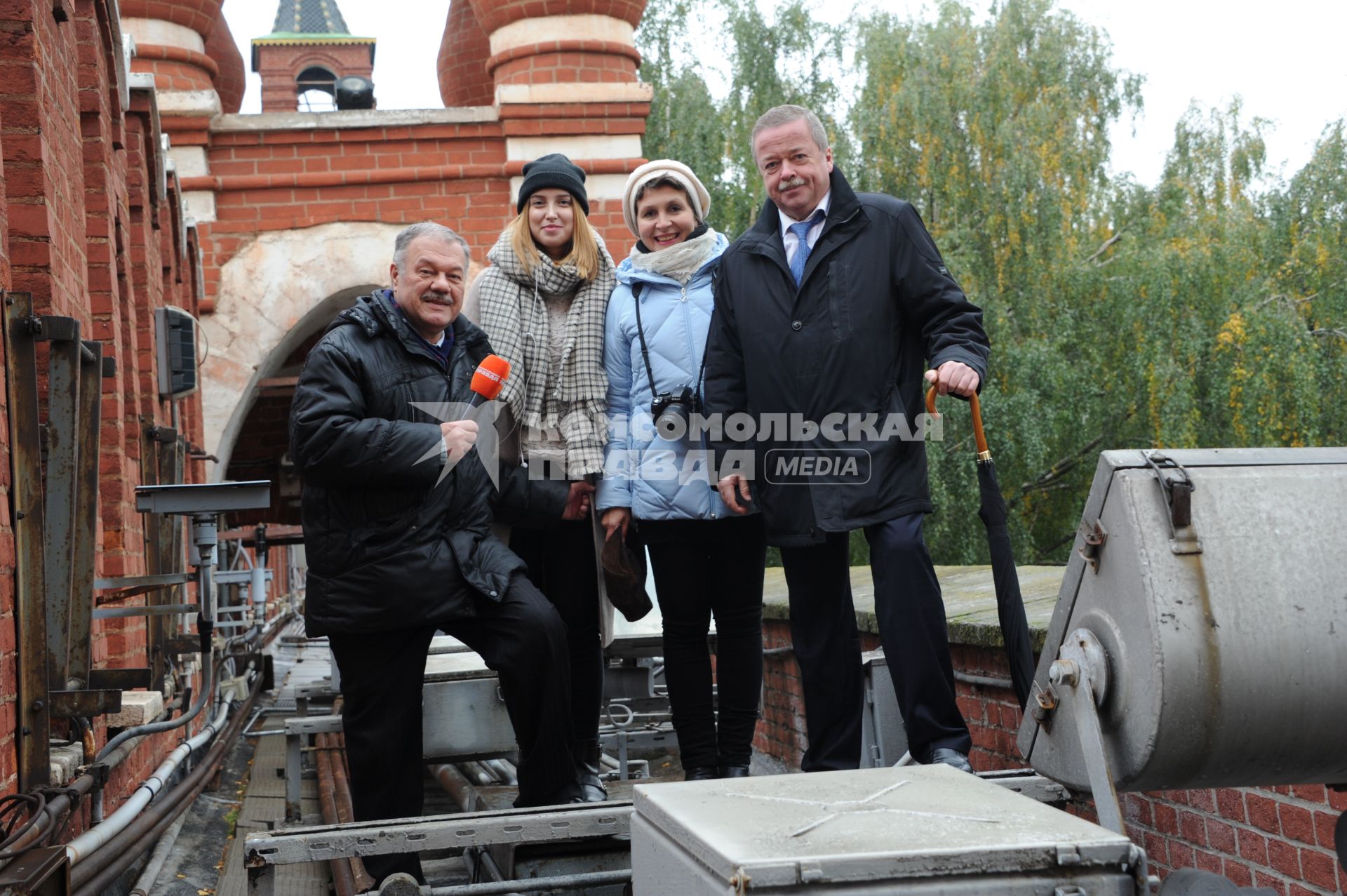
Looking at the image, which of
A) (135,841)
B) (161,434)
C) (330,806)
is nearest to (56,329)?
(135,841)

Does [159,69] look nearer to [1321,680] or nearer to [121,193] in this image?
[121,193]

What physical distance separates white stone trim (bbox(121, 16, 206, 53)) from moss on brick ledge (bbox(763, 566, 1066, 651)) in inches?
290

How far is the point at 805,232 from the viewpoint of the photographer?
413 centimetres

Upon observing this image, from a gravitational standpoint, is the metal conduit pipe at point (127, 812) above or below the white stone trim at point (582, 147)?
below

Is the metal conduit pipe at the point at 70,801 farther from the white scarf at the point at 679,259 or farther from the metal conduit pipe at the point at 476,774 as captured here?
the white scarf at the point at 679,259

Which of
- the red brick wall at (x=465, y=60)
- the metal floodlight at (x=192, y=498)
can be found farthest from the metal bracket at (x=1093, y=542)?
the red brick wall at (x=465, y=60)

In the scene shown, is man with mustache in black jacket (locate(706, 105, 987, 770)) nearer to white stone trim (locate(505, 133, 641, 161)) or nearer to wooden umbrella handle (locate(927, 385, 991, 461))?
wooden umbrella handle (locate(927, 385, 991, 461))

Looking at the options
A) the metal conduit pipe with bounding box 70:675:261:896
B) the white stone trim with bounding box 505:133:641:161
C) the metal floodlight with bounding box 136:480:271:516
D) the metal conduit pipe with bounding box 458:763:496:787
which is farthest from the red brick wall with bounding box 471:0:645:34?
the metal floodlight with bounding box 136:480:271:516

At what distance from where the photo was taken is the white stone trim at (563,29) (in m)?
11.5

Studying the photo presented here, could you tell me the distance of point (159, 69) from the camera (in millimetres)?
11594

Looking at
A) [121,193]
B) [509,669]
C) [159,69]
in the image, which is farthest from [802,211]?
[159,69]

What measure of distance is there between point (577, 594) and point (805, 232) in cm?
130

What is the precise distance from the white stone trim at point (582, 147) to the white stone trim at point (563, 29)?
2.60 feet

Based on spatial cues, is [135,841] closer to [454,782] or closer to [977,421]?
[454,782]
